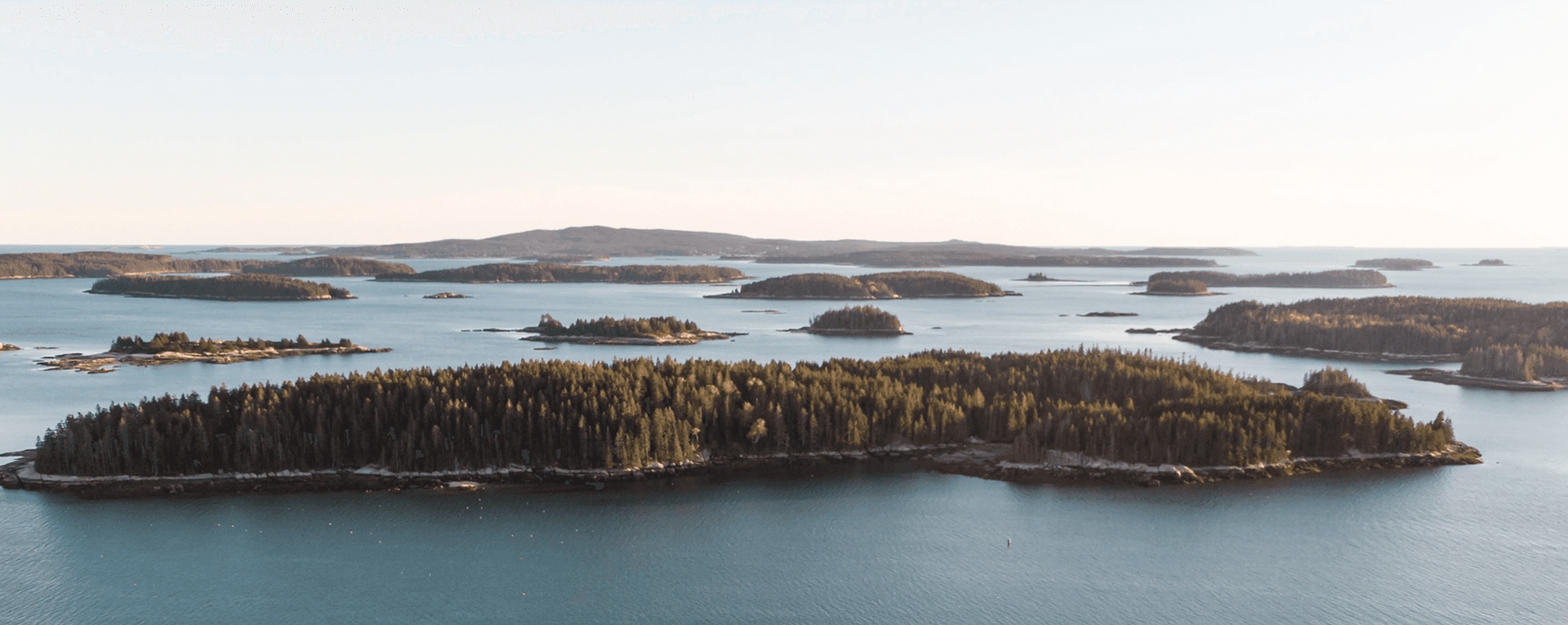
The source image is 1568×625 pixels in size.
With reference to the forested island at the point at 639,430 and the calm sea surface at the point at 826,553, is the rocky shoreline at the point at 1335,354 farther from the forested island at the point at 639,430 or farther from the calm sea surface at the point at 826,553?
the forested island at the point at 639,430

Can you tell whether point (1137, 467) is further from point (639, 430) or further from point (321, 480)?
point (321, 480)

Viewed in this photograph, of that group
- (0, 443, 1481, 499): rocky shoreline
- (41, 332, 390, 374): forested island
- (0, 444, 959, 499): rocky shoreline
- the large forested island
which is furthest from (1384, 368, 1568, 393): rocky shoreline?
(41, 332, 390, 374): forested island

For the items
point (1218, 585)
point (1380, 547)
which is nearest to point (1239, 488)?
point (1380, 547)

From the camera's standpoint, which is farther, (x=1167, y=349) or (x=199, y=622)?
(x=1167, y=349)

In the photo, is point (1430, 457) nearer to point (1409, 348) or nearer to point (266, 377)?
point (1409, 348)

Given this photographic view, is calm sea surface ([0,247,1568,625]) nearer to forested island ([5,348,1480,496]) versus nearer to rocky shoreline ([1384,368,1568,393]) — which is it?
forested island ([5,348,1480,496])
